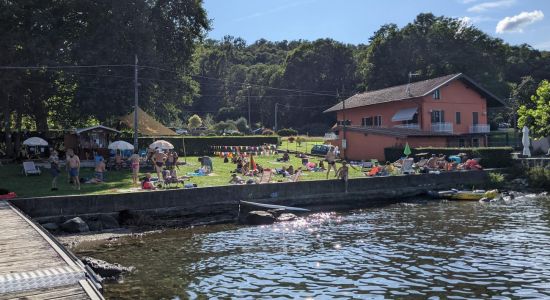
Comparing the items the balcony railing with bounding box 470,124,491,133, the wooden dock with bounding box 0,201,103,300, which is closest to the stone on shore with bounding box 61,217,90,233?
the wooden dock with bounding box 0,201,103,300

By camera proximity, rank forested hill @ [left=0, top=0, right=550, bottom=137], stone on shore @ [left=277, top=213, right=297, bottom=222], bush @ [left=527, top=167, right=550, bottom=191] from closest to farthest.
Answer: stone on shore @ [left=277, top=213, right=297, bottom=222] < bush @ [left=527, top=167, right=550, bottom=191] < forested hill @ [left=0, top=0, right=550, bottom=137]

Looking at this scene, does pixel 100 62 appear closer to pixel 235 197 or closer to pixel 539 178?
pixel 235 197

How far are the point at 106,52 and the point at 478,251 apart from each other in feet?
102

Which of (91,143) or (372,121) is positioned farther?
(372,121)

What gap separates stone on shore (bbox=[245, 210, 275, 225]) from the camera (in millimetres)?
21125

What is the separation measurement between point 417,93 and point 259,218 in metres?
30.7

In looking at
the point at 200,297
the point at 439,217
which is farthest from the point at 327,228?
the point at 200,297

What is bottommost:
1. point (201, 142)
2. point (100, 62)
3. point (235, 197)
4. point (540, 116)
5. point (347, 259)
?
point (347, 259)

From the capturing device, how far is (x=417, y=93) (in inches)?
1858

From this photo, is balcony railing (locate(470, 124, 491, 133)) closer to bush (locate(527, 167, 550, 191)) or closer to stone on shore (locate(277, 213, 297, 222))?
bush (locate(527, 167, 550, 191))

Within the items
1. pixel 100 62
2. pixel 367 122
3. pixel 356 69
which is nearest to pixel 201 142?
pixel 100 62

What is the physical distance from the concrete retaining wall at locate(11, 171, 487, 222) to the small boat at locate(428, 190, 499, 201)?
4.02 feet

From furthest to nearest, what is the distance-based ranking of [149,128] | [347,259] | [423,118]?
[423,118]
[149,128]
[347,259]

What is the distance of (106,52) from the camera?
37719 millimetres
